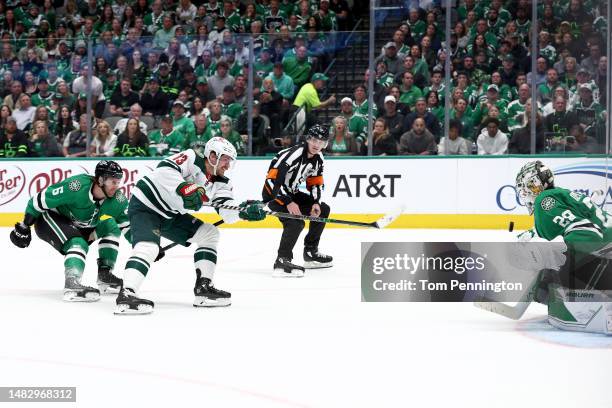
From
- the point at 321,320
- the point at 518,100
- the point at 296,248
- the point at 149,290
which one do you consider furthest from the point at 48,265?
the point at 518,100

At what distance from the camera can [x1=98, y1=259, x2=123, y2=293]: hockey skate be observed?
5.35m

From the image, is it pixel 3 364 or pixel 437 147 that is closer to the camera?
pixel 3 364

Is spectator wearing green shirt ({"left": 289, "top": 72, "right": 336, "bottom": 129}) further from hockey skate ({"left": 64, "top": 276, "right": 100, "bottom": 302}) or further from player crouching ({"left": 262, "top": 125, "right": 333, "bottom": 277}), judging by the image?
hockey skate ({"left": 64, "top": 276, "right": 100, "bottom": 302})

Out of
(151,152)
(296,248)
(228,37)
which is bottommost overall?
(296,248)

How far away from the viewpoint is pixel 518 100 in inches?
386

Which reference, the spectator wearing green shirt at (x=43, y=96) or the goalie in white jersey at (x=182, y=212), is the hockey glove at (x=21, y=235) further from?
the spectator wearing green shirt at (x=43, y=96)

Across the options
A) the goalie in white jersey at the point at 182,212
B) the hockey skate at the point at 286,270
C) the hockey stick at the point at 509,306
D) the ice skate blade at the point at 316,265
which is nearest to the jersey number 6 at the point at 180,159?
the goalie in white jersey at the point at 182,212

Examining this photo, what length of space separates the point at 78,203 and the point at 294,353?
195 cm

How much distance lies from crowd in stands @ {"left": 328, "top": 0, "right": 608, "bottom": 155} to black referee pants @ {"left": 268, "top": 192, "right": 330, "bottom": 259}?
319 cm

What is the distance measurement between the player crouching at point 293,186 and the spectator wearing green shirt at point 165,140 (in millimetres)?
3940

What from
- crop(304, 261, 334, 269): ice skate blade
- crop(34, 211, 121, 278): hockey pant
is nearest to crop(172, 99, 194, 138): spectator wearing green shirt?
crop(304, 261, 334, 269): ice skate blade

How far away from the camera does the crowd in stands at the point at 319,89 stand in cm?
967

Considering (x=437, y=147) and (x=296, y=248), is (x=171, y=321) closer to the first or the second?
(x=296, y=248)

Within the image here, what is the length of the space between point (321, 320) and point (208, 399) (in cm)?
167
